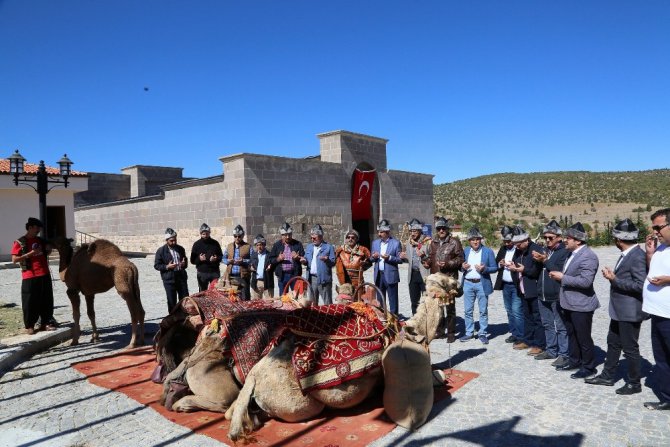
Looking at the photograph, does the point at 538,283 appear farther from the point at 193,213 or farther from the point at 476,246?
the point at 193,213

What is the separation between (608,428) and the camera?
427 centimetres

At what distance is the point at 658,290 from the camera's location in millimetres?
4711

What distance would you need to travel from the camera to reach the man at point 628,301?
5051 mm

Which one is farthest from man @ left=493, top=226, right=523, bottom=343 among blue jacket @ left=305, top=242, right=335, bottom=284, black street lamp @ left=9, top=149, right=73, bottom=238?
black street lamp @ left=9, top=149, right=73, bottom=238

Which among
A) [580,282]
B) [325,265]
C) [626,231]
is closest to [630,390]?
[580,282]

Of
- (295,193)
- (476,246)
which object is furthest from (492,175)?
(476,246)

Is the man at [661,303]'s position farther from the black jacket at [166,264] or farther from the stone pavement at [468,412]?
the black jacket at [166,264]

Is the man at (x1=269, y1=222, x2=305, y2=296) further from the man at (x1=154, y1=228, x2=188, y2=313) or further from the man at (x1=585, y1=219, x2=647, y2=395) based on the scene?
the man at (x1=585, y1=219, x2=647, y2=395)

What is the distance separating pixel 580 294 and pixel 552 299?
66 cm

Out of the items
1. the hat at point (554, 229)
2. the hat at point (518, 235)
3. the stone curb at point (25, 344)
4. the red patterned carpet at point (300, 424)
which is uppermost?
the hat at point (554, 229)

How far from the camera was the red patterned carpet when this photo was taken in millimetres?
4273

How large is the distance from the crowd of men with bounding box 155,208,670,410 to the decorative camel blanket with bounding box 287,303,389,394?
94 cm

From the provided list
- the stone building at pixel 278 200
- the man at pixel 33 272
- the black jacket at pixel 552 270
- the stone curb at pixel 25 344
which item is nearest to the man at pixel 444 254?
the black jacket at pixel 552 270

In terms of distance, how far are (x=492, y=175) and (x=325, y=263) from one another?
77.7 meters
